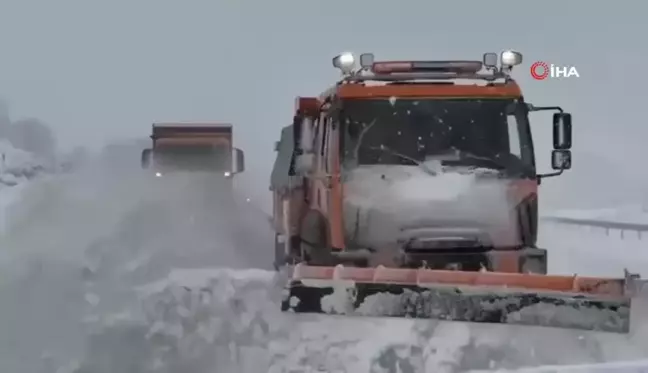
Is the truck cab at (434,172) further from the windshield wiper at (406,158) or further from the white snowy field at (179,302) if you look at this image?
the white snowy field at (179,302)

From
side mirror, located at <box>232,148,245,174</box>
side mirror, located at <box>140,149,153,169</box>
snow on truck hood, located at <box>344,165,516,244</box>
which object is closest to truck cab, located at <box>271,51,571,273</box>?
snow on truck hood, located at <box>344,165,516,244</box>

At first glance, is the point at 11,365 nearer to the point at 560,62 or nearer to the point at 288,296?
the point at 288,296

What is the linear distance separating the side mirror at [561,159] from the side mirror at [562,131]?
0.02 m

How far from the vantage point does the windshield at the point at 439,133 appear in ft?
10.4

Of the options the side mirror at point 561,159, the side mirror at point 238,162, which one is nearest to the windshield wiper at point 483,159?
the side mirror at point 561,159

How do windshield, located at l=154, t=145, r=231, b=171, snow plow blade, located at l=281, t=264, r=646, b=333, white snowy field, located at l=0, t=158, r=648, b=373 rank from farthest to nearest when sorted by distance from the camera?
windshield, located at l=154, t=145, r=231, b=171
white snowy field, located at l=0, t=158, r=648, b=373
snow plow blade, located at l=281, t=264, r=646, b=333

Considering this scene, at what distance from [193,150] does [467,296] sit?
1.08m

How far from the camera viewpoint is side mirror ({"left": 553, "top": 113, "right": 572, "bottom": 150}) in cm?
313

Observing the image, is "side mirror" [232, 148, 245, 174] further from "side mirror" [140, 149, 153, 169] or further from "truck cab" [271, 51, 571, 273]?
"side mirror" [140, 149, 153, 169]

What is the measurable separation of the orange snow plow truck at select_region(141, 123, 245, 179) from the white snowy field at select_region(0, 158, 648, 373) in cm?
7

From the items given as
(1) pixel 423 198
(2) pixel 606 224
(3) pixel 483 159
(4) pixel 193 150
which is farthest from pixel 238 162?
(2) pixel 606 224

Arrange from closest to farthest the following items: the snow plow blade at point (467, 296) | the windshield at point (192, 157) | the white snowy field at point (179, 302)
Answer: the snow plow blade at point (467, 296) < the white snowy field at point (179, 302) < the windshield at point (192, 157)

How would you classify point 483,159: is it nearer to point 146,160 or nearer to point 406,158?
point 406,158

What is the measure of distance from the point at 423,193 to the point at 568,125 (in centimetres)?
54
